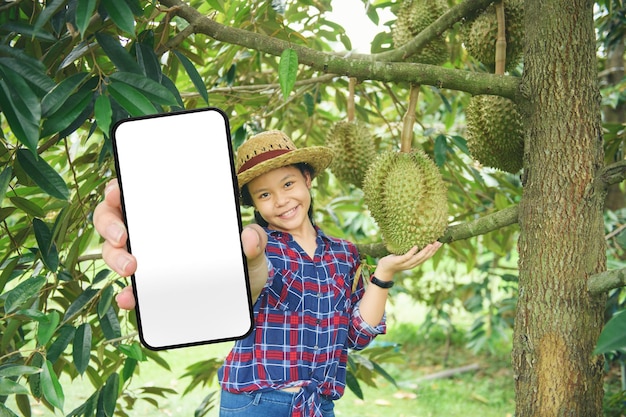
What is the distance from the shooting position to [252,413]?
3.57 feet

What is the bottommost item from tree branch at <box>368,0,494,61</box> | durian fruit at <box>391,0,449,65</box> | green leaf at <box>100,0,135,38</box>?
green leaf at <box>100,0,135,38</box>

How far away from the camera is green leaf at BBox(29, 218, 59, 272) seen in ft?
3.17

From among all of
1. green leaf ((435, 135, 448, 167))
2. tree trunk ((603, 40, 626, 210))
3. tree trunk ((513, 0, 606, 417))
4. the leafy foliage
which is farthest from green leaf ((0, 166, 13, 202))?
tree trunk ((603, 40, 626, 210))

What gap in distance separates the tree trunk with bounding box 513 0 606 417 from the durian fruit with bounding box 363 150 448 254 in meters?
0.13

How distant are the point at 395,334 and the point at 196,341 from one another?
339cm

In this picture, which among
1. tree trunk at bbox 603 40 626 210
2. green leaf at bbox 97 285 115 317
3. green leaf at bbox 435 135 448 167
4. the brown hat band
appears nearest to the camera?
green leaf at bbox 97 285 115 317

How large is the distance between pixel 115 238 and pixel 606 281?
0.64 meters

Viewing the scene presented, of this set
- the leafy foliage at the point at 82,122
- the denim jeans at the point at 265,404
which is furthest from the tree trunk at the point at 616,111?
the denim jeans at the point at 265,404

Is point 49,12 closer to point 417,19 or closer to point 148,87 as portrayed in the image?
point 148,87

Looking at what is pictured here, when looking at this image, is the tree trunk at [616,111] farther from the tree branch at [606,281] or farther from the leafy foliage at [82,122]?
the tree branch at [606,281]

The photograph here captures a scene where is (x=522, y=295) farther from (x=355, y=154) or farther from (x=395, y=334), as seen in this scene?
(x=395, y=334)

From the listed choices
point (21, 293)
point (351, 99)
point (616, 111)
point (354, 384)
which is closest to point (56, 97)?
point (21, 293)

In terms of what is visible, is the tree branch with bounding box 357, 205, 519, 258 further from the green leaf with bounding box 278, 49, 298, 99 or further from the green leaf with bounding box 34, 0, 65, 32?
the green leaf with bounding box 34, 0, 65, 32

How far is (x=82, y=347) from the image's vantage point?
37.9 inches
